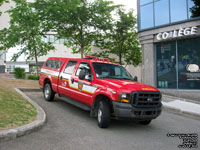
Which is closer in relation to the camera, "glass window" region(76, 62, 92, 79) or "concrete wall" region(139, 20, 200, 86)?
"glass window" region(76, 62, 92, 79)

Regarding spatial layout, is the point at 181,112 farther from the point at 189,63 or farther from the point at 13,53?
the point at 13,53

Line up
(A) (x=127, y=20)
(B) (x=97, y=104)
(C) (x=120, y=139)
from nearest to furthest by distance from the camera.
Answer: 1. (C) (x=120, y=139)
2. (B) (x=97, y=104)
3. (A) (x=127, y=20)

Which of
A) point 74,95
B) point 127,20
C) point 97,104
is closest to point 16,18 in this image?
point 127,20

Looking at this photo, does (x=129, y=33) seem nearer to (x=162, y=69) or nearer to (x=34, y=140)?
(x=162, y=69)

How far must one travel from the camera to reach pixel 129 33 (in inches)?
861

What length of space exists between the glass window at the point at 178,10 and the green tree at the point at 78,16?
17.1 feet

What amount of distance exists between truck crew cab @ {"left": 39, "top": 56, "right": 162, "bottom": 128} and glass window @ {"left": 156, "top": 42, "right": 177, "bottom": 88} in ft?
28.5

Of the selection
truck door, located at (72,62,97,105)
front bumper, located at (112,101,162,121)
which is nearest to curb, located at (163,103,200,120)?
front bumper, located at (112,101,162,121)

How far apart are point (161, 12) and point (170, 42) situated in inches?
99.8

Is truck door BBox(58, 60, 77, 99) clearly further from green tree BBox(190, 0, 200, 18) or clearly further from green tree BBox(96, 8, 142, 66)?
green tree BBox(96, 8, 142, 66)

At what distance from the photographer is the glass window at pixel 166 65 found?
14523mm

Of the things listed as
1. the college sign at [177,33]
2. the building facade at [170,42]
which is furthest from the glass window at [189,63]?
the college sign at [177,33]

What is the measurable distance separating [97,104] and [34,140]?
2.22 meters

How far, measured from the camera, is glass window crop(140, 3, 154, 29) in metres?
16.0
